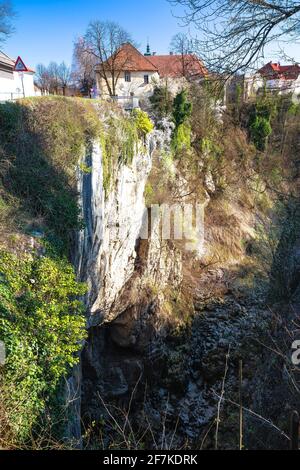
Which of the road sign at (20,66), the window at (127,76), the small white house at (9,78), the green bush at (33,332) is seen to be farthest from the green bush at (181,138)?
the green bush at (33,332)

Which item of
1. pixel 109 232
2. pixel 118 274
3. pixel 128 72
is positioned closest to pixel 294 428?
pixel 109 232

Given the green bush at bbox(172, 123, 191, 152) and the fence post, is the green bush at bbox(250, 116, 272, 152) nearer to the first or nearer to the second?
the green bush at bbox(172, 123, 191, 152)

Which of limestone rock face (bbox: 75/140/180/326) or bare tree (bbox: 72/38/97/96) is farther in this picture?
bare tree (bbox: 72/38/97/96)

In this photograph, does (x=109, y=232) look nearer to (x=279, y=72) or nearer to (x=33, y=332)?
(x=33, y=332)

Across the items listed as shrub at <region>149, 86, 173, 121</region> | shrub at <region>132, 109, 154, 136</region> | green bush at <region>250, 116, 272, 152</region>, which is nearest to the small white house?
shrub at <region>132, 109, 154, 136</region>

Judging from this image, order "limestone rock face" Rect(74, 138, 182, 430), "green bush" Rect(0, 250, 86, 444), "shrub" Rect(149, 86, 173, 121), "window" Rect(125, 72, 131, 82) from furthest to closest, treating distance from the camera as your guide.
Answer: "window" Rect(125, 72, 131, 82), "shrub" Rect(149, 86, 173, 121), "limestone rock face" Rect(74, 138, 182, 430), "green bush" Rect(0, 250, 86, 444)

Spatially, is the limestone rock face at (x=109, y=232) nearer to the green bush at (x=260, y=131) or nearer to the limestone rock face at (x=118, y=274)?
the limestone rock face at (x=118, y=274)

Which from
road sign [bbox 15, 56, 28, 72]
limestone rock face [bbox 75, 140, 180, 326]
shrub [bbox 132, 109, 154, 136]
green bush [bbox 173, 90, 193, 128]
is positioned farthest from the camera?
green bush [bbox 173, 90, 193, 128]
